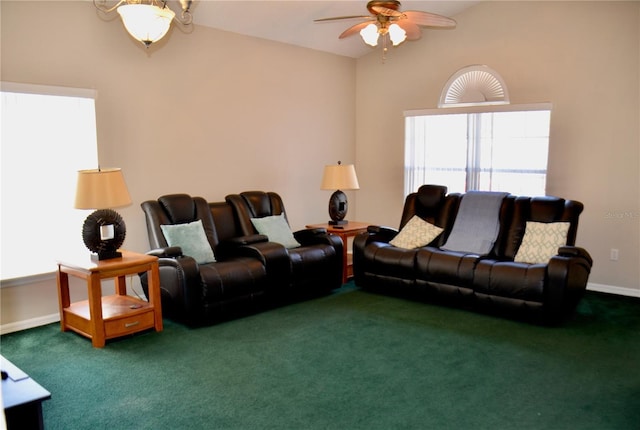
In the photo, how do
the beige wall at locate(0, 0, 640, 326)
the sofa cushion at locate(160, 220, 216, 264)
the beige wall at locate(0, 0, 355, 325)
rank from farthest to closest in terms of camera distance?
the sofa cushion at locate(160, 220, 216, 264)
the beige wall at locate(0, 0, 640, 326)
the beige wall at locate(0, 0, 355, 325)

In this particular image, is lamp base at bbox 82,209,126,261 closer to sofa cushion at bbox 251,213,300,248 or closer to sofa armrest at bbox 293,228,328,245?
sofa cushion at bbox 251,213,300,248

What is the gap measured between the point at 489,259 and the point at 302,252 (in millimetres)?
1728

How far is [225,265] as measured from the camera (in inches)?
177

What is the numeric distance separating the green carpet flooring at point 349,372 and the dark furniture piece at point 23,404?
0.61 m

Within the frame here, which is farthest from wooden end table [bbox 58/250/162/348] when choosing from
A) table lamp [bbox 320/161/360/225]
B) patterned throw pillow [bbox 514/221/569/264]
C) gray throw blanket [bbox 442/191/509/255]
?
patterned throw pillow [bbox 514/221/569/264]

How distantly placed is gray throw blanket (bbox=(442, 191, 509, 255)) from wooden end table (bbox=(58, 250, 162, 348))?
2.84 m

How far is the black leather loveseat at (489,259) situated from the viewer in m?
4.25

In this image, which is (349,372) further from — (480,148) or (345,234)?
(480,148)

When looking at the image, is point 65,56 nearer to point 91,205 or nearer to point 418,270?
point 91,205

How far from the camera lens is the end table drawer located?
394 centimetres

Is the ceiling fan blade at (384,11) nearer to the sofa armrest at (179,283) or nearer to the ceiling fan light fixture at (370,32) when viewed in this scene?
the ceiling fan light fixture at (370,32)

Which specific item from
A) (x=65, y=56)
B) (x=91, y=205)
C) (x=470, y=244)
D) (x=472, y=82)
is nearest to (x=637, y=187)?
(x=470, y=244)

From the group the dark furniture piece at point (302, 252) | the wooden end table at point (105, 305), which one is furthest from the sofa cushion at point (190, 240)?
the dark furniture piece at point (302, 252)

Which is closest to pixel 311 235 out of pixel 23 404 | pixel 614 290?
pixel 614 290
